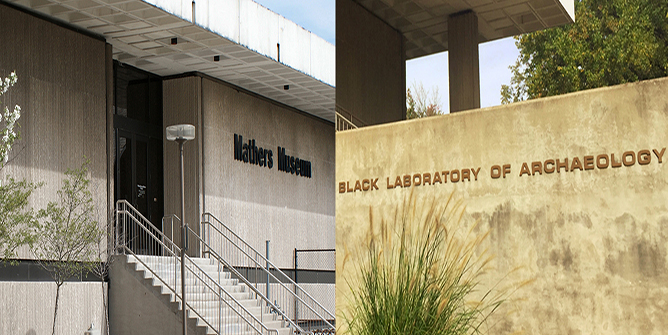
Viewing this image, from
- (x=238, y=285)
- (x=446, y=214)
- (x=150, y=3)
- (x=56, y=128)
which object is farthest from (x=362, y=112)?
(x=238, y=285)

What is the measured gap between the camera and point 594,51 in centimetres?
619

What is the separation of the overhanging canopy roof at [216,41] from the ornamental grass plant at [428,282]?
22.3ft

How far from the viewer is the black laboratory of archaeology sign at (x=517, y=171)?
5.37m

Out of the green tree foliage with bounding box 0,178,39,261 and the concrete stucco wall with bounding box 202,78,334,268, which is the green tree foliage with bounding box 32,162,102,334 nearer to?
the green tree foliage with bounding box 0,178,39,261

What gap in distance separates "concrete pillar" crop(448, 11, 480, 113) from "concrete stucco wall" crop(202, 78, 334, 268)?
886cm

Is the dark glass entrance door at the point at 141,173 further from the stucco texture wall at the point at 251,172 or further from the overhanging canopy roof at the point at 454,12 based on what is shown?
the overhanging canopy roof at the point at 454,12

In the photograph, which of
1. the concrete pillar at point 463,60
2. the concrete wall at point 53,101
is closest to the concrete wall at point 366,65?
the concrete pillar at point 463,60

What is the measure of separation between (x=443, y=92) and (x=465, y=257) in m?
1.64

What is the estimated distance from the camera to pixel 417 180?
6.40 m

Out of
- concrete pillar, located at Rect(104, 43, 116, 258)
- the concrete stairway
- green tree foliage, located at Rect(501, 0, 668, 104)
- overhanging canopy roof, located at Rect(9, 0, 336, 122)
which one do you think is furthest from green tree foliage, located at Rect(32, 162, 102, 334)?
green tree foliage, located at Rect(501, 0, 668, 104)

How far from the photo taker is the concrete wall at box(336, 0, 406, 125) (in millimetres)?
7039

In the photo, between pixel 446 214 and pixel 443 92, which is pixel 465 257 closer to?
pixel 446 214

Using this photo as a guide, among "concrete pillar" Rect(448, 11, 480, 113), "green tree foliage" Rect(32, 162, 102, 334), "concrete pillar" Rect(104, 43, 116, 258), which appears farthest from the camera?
"concrete pillar" Rect(104, 43, 116, 258)

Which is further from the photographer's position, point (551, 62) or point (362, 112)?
point (362, 112)
